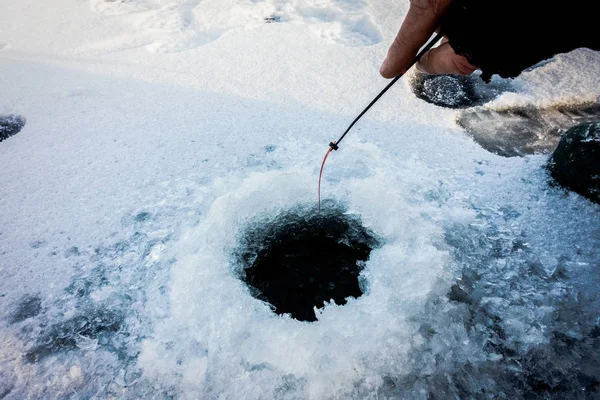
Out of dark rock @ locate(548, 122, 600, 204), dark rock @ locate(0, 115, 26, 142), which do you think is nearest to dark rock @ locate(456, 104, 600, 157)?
dark rock @ locate(548, 122, 600, 204)

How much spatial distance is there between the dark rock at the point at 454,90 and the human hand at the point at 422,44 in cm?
158

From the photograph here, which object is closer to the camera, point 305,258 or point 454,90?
point 305,258

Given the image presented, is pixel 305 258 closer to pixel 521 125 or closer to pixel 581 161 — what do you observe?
pixel 581 161

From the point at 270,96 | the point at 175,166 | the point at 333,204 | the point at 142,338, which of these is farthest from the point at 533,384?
the point at 270,96

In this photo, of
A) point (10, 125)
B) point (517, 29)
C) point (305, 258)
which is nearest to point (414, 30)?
point (517, 29)

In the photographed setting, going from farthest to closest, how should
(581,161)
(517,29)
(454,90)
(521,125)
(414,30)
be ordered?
(454,90) < (521,125) < (581,161) < (414,30) < (517,29)

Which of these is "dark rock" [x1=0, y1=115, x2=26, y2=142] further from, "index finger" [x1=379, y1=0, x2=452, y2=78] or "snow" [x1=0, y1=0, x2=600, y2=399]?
"index finger" [x1=379, y1=0, x2=452, y2=78]

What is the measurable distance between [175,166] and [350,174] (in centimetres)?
141

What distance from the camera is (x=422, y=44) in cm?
144

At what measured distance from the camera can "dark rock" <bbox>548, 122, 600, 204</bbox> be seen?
7.26 feet

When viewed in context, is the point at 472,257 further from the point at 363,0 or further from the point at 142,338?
the point at 363,0

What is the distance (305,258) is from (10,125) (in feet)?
9.84

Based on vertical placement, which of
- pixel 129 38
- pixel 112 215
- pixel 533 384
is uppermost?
pixel 129 38

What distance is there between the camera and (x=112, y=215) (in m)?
2.31
